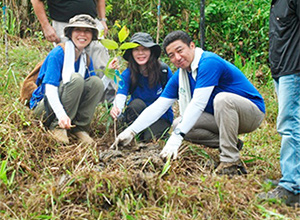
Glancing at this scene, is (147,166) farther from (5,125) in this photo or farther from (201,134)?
(5,125)

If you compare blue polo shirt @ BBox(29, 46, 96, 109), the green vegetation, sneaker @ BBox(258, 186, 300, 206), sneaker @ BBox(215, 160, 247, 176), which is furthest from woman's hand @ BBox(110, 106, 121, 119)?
sneaker @ BBox(258, 186, 300, 206)

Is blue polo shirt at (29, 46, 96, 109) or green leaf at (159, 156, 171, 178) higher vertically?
blue polo shirt at (29, 46, 96, 109)

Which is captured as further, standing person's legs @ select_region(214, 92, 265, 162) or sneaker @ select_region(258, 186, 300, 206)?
standing person's legs @ select_region(214, 92, 265, 162)

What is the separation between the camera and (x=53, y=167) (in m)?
3.04

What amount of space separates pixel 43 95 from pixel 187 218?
→ 1703 mm

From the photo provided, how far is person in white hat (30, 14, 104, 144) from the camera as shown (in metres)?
3.34

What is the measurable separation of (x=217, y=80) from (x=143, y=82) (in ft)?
3.12

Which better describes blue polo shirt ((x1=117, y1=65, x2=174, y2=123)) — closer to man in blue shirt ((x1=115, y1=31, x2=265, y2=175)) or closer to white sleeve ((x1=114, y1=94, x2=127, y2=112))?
white sleeve ((x1=114, y1=94, x2=127, y2=112))

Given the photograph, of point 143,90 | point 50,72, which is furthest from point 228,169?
point 50,72

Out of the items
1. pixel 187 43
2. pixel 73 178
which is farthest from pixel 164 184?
pixel 187 43

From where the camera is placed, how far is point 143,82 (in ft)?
12.6

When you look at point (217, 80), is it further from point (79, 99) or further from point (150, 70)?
point (79, 99)

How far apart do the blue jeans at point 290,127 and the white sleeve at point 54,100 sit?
64.5 inches

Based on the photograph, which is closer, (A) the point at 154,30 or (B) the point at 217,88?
(B) the point at 217,88
